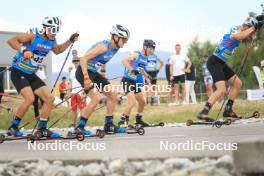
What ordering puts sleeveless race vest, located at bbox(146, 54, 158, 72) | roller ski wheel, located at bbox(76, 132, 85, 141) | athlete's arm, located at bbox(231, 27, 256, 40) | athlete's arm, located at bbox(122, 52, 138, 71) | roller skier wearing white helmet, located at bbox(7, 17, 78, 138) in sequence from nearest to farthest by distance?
roller ski wheel, located at bbox(76, 132, 85, 141) → roller skier wearing white helmet, located at bbox(7, 17, 78, 138) → athlete's arm, located at bbox(231, 27, 256, 40) → athlete's arm, located at bbox(122, 52, 138, 71) → sleeveless race vest, located at bbox(146, 54, 158, 72)

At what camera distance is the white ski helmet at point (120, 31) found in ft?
35.1

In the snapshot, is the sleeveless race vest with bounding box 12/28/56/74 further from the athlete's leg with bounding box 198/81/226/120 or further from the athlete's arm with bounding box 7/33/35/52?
the athlete's leg with bounding box 198/81/226/120

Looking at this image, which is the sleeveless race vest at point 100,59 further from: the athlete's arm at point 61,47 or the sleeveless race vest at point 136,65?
the sleeveless race vest at point 136,65

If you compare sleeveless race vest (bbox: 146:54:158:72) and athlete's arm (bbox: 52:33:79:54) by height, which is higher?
sleeveless race vest (bbox: 146:54:158:72)

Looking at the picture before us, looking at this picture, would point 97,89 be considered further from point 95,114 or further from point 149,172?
point 95,114

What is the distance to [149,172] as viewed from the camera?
520 cm

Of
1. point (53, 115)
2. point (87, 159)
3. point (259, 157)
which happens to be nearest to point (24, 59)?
point (87, 159)

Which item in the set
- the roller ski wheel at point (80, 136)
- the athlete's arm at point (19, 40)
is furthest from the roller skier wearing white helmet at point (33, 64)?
the roller ski wheel at point (80, 136)

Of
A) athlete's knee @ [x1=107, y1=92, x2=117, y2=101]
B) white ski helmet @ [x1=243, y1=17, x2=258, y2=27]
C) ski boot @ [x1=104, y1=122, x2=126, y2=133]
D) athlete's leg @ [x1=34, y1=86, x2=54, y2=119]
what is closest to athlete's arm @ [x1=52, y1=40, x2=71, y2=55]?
athlete's leg @ [x1=34, y1=86, x2=54, y2=119]

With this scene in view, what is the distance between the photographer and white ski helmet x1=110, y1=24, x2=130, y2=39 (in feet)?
35.1

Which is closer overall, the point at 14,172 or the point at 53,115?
the point at 14,172

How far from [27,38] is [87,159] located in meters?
4.51

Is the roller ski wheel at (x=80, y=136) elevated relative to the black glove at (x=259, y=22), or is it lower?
lower

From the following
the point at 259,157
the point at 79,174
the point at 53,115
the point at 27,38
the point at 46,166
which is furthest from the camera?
the point at 53,115
